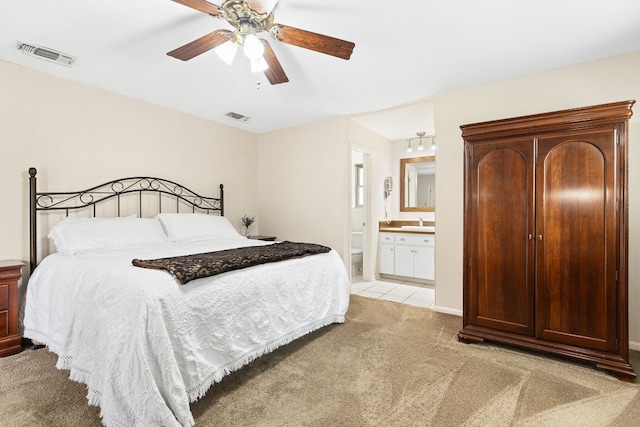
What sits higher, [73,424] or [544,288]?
[544,288]

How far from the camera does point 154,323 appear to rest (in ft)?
Result: 5.10

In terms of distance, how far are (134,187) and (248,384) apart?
2.64 m

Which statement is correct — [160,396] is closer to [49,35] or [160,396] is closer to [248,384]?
[248,384]

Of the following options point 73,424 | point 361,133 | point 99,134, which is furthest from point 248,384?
point 361,133

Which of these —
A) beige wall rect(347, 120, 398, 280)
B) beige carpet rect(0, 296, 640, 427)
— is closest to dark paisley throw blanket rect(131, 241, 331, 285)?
beige carpet rect(0, 296, 640, 427)

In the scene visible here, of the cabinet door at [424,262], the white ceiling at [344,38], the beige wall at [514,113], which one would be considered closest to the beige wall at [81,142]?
the white ceiling at [344,38]

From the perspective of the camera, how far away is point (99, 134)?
3238 mm

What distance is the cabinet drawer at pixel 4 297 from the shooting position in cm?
236

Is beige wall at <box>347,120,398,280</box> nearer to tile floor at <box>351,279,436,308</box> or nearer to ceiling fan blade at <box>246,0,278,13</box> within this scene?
tile floor at <box>351,279,436,308</box>

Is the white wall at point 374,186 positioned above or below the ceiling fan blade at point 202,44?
below

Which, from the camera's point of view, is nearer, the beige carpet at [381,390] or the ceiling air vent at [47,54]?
the beige carpet at [381,390]

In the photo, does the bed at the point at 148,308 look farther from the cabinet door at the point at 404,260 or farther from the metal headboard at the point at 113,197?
the cabinet door at the point at 404,260

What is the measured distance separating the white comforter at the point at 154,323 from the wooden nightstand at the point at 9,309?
0.28ft

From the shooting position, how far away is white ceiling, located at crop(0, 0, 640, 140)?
1.98 m
